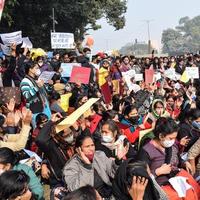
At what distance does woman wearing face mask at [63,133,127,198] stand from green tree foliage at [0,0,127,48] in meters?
22.3

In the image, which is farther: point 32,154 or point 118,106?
point 118,106

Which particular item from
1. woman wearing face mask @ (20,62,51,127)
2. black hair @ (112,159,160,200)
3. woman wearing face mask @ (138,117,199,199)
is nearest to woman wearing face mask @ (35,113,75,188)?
woman wearing face mask @ (138,117,199,199)

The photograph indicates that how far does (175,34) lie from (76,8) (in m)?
136

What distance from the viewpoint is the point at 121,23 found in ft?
123

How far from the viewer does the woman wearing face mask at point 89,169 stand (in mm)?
3846

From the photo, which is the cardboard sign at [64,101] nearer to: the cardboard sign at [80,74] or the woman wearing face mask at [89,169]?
the cardboard sign at [80,74]

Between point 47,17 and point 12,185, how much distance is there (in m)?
26.3

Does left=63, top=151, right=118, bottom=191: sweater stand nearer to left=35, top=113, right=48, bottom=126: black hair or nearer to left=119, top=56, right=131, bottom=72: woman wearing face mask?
left=35, top=113, right=48, bottom=126: black hair

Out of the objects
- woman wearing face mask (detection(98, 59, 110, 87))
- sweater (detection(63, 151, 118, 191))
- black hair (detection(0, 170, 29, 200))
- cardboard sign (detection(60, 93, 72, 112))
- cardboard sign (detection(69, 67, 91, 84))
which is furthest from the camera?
woman wearing face mask (detection(98, 59, 110, 87))

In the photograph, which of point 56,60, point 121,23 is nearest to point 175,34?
point 121,23

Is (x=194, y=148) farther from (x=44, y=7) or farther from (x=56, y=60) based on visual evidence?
(x=44, y=7)

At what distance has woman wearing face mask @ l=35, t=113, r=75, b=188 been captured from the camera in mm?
4434

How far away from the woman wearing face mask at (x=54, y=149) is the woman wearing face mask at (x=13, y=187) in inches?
47.2

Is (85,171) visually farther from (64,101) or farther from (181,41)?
(181,41)
